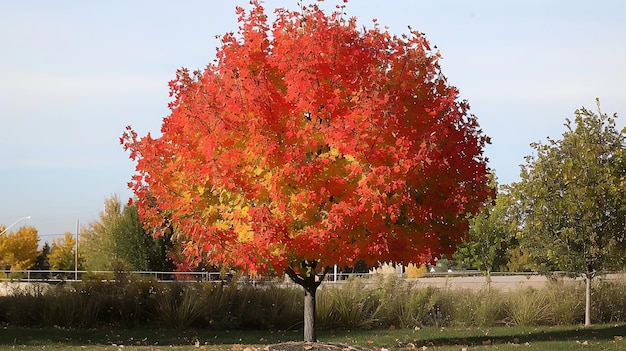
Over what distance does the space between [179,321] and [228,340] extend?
324cm

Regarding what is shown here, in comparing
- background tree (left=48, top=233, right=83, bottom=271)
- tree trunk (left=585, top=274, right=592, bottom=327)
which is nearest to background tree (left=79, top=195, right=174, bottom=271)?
background tree (left=48, top=233, right=83, bottom=271)

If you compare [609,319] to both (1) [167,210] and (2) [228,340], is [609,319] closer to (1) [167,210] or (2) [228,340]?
(2) [228,340]

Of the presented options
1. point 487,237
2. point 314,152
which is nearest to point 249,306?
point 314,152

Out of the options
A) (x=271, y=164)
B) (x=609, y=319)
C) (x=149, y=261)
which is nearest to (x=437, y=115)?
(x=271, y=164)

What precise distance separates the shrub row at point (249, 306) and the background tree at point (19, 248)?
5099cm

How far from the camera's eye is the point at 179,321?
2431 centimetres

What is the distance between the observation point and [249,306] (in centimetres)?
2502

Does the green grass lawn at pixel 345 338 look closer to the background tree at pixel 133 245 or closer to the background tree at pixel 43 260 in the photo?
the background tree at pixel 133 245

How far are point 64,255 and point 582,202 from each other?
6063cm

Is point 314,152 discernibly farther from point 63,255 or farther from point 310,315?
point 63,255

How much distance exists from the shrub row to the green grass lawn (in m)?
0.90

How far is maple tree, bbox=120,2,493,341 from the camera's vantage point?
14945 mm

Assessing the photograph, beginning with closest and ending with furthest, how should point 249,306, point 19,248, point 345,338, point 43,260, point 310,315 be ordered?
point 310,315 → point 345,338 → point 249,306 → point 19,248 → point 43,260

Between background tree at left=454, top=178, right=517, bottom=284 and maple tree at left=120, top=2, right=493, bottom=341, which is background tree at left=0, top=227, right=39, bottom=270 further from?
maple tree at left=120, top=2, right=493, bottom=341
